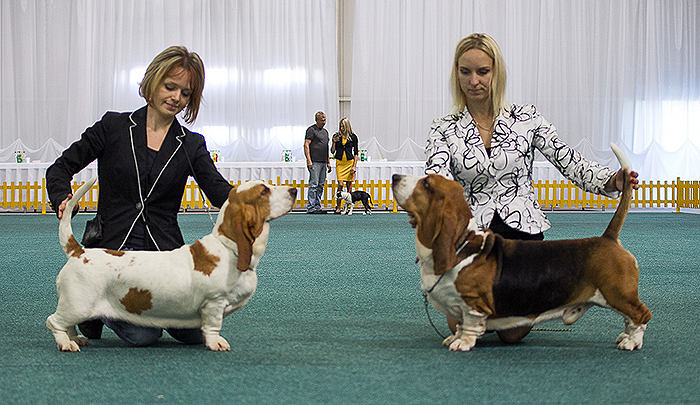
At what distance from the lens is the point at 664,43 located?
53.1ft

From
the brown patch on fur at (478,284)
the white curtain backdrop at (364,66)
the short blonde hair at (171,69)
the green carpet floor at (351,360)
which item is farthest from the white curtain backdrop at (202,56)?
the brown patch on fur at (478,284)

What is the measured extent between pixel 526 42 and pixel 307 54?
5405 mm

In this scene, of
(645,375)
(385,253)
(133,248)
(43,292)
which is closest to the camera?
(645,375)

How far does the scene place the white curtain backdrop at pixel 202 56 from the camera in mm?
15883

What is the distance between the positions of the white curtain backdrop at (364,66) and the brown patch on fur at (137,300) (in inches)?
533

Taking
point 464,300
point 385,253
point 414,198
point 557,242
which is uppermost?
point 414,198

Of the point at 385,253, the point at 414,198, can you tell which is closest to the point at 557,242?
the point at 414,198

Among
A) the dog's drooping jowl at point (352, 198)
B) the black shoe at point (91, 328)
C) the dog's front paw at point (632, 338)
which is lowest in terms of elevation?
the dog's drooping jowl at point (352, 198)

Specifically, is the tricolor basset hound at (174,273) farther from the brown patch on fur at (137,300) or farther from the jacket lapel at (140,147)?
the jacket lapel at (140,147)

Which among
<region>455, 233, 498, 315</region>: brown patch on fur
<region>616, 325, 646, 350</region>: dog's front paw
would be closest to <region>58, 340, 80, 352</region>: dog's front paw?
<region>455, 233, 498, 315</region>: brown patch on fur

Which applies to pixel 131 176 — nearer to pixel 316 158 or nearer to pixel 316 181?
pixel 316 158

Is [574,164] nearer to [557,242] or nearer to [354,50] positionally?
[557,242]

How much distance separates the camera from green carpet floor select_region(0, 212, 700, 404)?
6.47ft

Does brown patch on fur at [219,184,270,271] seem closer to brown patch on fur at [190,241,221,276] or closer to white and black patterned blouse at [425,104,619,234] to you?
brown patch on fur at [190,241,221,276]
